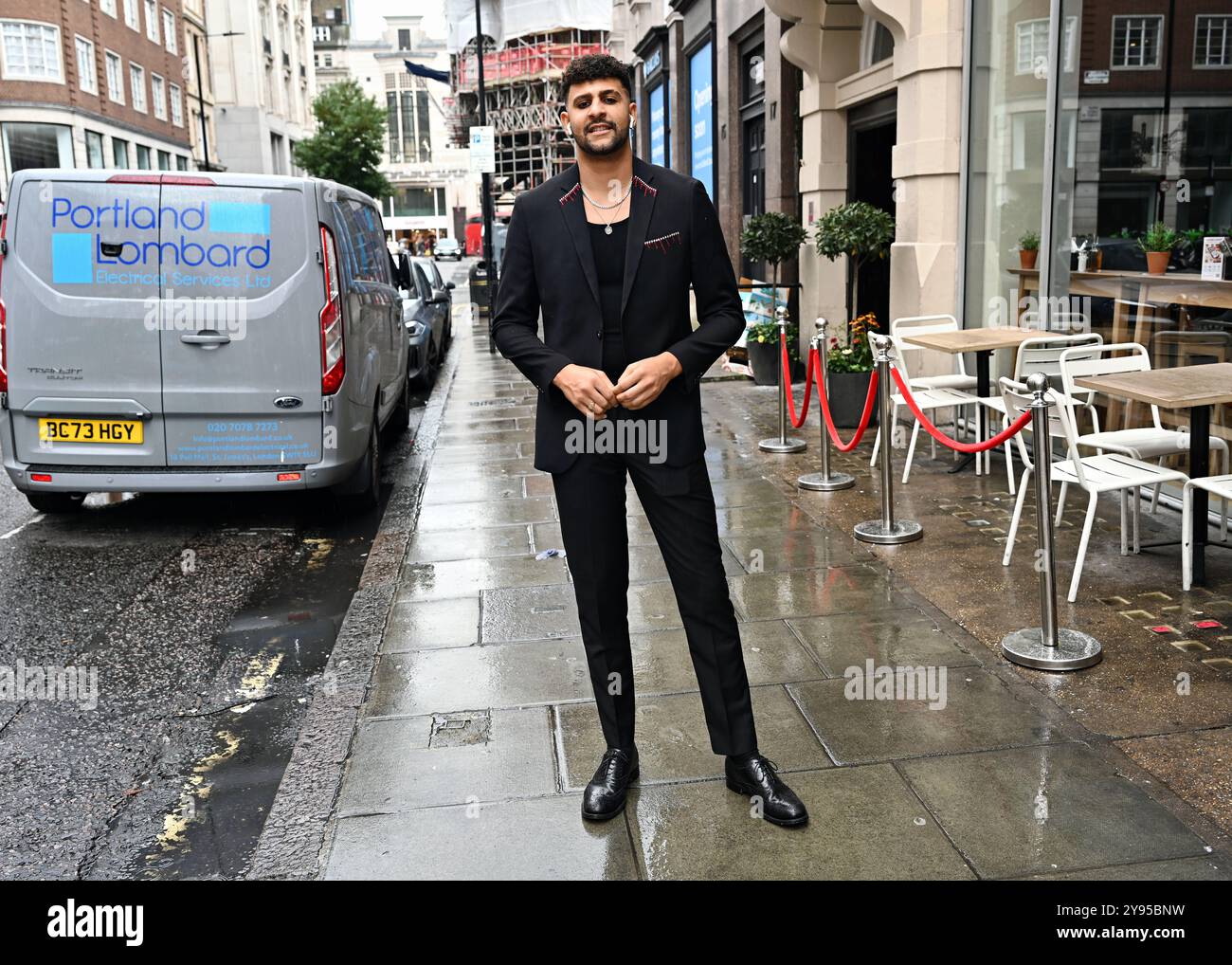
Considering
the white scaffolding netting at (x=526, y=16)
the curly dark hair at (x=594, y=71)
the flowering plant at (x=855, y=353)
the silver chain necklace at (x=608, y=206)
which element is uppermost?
the white scaffolding netting at (x=526, y=16)

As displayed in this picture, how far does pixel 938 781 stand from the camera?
356 cm

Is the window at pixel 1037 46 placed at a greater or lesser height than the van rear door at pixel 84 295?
greater

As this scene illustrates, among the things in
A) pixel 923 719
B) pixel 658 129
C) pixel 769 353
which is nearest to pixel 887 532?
pixel 923 719

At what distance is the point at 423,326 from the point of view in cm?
1467

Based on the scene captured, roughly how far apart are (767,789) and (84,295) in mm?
5324

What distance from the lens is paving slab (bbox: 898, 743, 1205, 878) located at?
3.10m

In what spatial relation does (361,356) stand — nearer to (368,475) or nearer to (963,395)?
(368,475)

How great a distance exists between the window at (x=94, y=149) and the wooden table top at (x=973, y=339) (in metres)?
40.5

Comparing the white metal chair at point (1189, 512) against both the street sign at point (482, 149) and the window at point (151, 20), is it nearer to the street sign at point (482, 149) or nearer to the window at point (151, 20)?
the street sign at point (482, 149)

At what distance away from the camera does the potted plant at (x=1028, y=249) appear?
27.6 feet

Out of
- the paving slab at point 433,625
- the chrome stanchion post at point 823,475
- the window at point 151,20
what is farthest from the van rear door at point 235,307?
the window at point 151,20

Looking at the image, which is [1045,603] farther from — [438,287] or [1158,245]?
[438,287]
